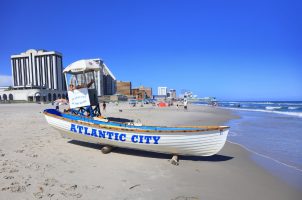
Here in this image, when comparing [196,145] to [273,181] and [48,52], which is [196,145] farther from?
[48,52]

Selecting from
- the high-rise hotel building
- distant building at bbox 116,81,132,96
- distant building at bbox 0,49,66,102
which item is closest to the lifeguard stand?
distant building at bbox 0,49,66,102

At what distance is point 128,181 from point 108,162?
5.82 ft

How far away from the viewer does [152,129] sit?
26.4ft

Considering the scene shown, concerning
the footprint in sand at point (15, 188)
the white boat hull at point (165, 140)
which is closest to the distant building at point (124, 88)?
the white boat hull at point (165, 140)

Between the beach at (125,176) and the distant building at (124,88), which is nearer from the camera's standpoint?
the beach at (125,176)

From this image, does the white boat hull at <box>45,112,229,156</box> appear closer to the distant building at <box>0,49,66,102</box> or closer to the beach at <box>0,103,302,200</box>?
the beach at <box>0,103,302,200</box>

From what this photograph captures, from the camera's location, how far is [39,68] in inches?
5561

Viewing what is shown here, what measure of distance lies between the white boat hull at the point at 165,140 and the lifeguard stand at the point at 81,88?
1963 millimetres

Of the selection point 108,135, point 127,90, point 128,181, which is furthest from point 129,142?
point 127,90

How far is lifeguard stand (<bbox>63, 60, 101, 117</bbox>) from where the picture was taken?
34.8ft

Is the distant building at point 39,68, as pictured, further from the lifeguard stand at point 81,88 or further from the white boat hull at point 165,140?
the white boat hull at point 165,140

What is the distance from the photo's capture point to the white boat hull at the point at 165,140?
754 centimetres

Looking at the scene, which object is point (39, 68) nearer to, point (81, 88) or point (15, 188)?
point (81, 88)

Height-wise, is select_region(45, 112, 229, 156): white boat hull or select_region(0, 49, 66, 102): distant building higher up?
select_region(0, 49, 66, 102): distant building
